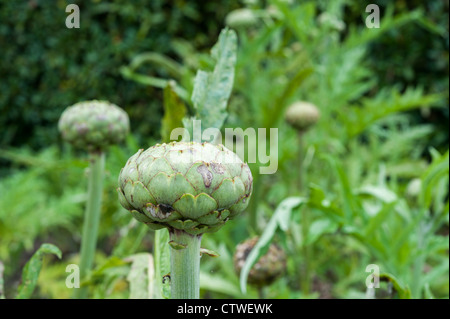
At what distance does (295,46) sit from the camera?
180cm

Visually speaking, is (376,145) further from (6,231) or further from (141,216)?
(141,216)

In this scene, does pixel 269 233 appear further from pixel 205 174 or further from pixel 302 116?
pixel 302 116

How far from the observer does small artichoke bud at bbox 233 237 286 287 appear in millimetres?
775

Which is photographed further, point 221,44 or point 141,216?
point 221,44

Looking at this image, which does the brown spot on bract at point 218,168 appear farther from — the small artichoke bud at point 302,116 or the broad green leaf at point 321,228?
the small artichoke bud at point 302,116

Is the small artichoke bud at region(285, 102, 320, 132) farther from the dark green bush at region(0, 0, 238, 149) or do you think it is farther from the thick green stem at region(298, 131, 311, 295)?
the dark green bush at region(0, 0, 238, 149)

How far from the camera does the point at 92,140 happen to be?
754 millimetres

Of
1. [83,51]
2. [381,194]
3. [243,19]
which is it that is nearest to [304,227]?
[381,194]

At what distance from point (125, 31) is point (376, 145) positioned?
1299mm

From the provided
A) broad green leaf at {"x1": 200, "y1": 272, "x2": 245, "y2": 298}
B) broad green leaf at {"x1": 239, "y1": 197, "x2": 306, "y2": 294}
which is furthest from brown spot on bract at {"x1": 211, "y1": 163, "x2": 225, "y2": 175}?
broad green leaf at {"x1": 200, "y1": 272, "x2": 245, "y2": 298}

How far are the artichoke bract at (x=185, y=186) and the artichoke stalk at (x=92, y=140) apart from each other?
1.24 feet

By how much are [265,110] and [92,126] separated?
600 millimetres

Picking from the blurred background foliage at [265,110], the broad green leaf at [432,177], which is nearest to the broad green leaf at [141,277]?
the blurred background foliage at [265,110]
